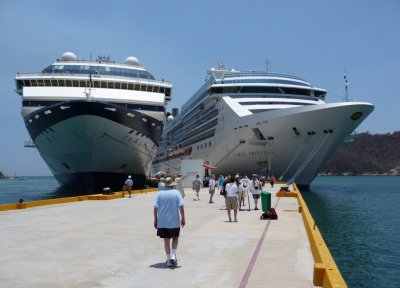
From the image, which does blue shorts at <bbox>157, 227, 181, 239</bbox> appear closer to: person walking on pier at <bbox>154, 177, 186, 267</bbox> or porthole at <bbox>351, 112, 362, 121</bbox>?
person walking on pier at <bbox>154, 177, 186, 267</bbox>

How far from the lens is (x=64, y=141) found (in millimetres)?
30125

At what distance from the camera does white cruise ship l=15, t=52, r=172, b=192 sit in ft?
96.6

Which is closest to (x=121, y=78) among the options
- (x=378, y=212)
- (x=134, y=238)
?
(x=378, y=212)

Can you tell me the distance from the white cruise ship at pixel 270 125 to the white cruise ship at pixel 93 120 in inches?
267

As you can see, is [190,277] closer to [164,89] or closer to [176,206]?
[176,206]

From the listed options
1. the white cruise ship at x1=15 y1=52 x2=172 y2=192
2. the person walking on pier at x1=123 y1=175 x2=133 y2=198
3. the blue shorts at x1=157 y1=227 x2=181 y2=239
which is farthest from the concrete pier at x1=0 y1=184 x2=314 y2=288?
the white cruise ship at x1=15 y1=52 x2=172 y2=192

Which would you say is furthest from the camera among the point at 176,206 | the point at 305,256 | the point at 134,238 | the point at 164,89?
the point at 164,89

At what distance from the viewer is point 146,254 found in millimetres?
7793

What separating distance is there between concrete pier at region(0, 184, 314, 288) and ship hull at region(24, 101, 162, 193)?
16.9 meters

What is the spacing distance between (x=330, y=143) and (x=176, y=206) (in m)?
31.4

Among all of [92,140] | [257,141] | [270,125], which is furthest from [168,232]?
[257,141]

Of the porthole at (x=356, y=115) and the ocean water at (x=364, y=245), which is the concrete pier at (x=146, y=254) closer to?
the ocean water at (x=364, y=245)

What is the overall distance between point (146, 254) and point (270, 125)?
29163 millimetres

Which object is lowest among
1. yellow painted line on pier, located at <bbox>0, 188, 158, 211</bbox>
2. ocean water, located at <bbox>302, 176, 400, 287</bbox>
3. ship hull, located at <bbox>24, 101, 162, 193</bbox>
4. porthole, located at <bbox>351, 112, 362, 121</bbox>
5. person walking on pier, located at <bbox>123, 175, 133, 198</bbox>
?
ocean water, located at <bbox>302, 176, 400, 287</bbox>
